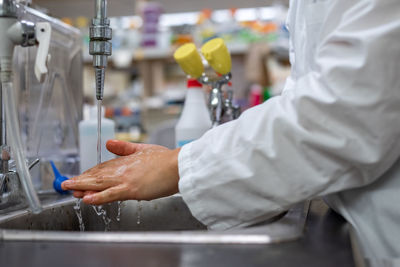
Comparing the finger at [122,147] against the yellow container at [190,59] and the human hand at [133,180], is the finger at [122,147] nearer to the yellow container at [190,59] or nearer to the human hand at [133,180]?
the human hand at [133,180]

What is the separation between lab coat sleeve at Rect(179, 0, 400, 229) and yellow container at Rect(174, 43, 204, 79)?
45 cm

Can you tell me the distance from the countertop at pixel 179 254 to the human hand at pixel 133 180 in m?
0.14

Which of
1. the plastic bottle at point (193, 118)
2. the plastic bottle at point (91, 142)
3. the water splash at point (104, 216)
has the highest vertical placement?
the plastic bottle at point (193, 118)

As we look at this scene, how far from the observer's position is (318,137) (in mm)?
574

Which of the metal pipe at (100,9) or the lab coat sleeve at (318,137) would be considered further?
the metal pipe at (100,9)

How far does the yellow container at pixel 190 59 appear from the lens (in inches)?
41.5

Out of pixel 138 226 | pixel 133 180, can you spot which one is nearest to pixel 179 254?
pixel 133 180

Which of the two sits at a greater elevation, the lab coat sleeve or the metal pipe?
the metal pipe

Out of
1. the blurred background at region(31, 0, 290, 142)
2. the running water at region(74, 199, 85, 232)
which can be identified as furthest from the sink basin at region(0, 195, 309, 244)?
the blurred background at region(31, 0, 290, 142)

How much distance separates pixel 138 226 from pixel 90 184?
264 millimetres

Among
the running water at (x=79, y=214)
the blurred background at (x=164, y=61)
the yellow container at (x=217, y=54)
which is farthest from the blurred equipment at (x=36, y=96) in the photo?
the blurred background at (x=164, y=61)

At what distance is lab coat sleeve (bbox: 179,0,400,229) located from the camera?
0.56 m

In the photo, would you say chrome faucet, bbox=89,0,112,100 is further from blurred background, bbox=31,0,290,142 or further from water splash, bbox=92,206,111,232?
blurred background, bbox=31,0,290,142

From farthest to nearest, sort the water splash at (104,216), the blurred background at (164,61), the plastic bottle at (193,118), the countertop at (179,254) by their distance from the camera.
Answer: the blurred background at (164,61)
the plastic bottle at (193,118)
the water splash at (104,216)
the countertop at (179,254)
